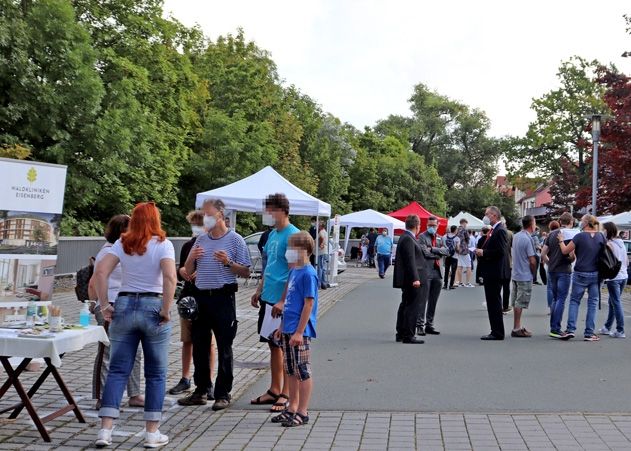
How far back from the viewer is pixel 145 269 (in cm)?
607

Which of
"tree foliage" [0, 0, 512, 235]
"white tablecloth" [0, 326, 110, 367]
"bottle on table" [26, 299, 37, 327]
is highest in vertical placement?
"tree foliage" [0, 0, 512, 235]

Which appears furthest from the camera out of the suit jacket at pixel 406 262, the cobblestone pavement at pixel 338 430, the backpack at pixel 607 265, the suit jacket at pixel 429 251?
the suit jacket at pixel 429 251

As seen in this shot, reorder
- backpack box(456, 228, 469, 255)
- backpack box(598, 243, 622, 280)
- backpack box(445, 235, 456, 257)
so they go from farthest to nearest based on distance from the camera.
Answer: backpack box(456, 228, 469, 255), backpack box(445, 235, 456, 257), backpack box(598, 243, 622, 280)

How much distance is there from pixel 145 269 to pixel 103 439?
122 centimetres

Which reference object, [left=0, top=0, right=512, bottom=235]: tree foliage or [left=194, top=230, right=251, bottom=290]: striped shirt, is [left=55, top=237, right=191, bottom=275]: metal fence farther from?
[left=194, top=230, right=251, bottom=290]: striped shirt

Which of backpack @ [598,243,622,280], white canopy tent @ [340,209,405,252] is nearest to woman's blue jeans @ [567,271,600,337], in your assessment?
backpack @ [598,243,622,280]

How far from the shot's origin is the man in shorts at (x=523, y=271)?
12852 mm

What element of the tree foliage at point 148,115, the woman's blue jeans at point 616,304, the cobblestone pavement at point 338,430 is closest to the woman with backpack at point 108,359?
the cobblestone pavement at point 338,430

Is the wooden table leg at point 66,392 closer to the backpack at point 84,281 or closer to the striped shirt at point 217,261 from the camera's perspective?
the backpack at point 84,281

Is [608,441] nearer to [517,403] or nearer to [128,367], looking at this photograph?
[517,403]

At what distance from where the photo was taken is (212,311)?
7355 millimetres

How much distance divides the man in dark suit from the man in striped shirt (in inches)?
183

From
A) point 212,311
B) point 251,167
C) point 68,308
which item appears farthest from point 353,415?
point 251,167

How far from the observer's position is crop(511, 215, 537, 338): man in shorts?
506 inches
